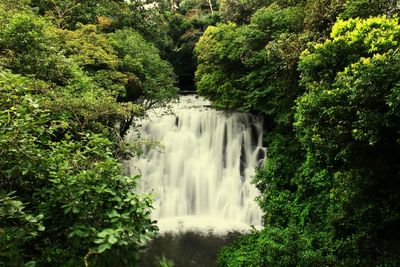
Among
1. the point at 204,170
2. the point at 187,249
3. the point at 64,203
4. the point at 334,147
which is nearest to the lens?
the point at 64,203

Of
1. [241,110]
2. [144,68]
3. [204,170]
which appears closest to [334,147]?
[241,110]

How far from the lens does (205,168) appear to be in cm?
1519

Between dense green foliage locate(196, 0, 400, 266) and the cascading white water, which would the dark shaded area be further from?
the cascading white water

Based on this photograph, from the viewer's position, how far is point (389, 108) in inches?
223

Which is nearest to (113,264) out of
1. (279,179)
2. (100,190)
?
(100,190)

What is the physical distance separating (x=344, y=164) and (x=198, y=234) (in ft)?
22.0

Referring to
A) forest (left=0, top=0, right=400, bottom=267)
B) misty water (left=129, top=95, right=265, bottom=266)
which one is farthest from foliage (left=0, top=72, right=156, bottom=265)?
misty water (left=129, top=95, right=265, bottom=266)

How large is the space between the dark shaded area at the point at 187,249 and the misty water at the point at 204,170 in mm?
708

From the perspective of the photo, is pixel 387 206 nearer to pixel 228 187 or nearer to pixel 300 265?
pixel 300 265

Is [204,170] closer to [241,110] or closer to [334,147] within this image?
[241,110]

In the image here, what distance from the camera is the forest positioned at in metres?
3.33

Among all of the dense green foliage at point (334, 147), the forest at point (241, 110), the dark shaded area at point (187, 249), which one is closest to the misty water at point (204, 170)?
the dark shaded area at point (187, 249)

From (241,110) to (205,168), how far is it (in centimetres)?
335

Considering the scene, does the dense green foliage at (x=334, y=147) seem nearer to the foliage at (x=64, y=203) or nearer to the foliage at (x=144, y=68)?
the foliage at (x=64, y=203)
